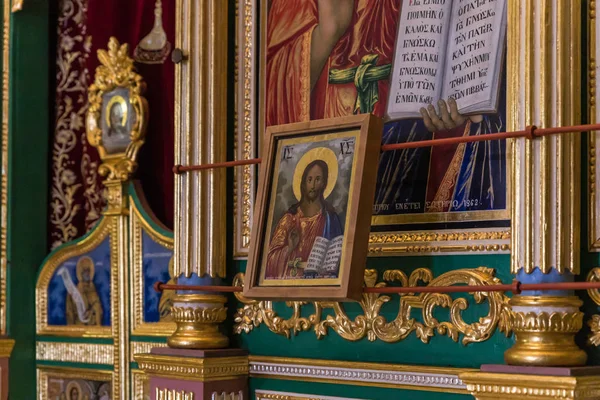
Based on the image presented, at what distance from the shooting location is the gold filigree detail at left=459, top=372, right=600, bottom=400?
2.63m

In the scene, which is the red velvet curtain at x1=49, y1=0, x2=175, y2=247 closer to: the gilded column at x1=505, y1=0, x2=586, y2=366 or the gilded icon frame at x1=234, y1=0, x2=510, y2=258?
the gilded icon frame at x1=234, y1=0, x2=510, y2=258

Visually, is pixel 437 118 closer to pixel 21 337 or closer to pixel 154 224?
pixel 154 224

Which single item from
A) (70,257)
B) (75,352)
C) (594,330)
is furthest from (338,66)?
(75,352)

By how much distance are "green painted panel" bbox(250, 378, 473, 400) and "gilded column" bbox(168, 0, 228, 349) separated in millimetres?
216

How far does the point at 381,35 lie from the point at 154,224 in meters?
1.37

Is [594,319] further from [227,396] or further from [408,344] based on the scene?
[227,396]

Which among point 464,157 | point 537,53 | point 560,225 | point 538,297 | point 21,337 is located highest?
point 537,53

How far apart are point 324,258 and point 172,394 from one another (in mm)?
894

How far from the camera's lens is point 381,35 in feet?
11.1

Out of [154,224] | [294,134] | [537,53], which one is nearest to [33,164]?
[154,224]

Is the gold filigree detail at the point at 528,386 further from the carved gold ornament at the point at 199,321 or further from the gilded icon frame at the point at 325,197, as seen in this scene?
the carved gold ornament at the point at 199,321

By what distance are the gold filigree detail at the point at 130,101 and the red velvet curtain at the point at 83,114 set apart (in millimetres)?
67

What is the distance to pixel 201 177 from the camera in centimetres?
370

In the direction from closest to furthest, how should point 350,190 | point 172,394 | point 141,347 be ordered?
point 350,190 < point 172,394 < point 141,347
